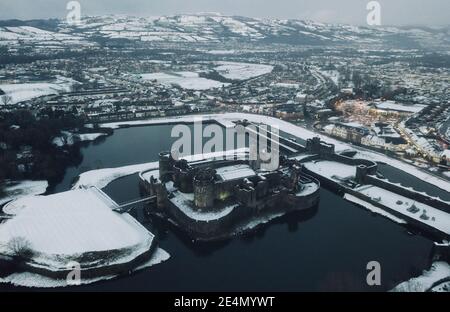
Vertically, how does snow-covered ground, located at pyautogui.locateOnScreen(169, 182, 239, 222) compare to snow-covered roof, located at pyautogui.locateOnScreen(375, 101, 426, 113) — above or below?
below

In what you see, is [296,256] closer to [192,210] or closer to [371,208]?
[192,210]

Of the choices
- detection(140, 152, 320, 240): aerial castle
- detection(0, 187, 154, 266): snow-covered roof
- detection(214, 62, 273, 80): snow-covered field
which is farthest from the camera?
detection(214, 62, 273, 80): snow-covered field

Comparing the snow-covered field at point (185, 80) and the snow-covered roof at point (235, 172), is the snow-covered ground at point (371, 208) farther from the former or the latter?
the snow-covered field at point (185, 80)

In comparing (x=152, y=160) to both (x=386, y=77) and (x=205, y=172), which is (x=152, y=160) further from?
(x=386, y=77)

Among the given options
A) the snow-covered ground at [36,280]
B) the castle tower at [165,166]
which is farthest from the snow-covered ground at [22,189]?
the snow-covered ground at [36,280]

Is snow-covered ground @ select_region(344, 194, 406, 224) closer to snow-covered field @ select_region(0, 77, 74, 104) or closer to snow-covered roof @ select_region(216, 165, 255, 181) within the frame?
snow-covered roof @ select_region(216, 165, 255, 181)

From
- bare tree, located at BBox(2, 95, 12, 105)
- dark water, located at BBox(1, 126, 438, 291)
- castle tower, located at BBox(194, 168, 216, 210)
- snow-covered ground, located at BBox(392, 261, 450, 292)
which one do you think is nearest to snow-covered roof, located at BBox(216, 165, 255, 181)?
castle tower, located at BBox(194, 168, 216, 210)

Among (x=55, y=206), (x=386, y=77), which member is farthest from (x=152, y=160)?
(x=386, y=77)
